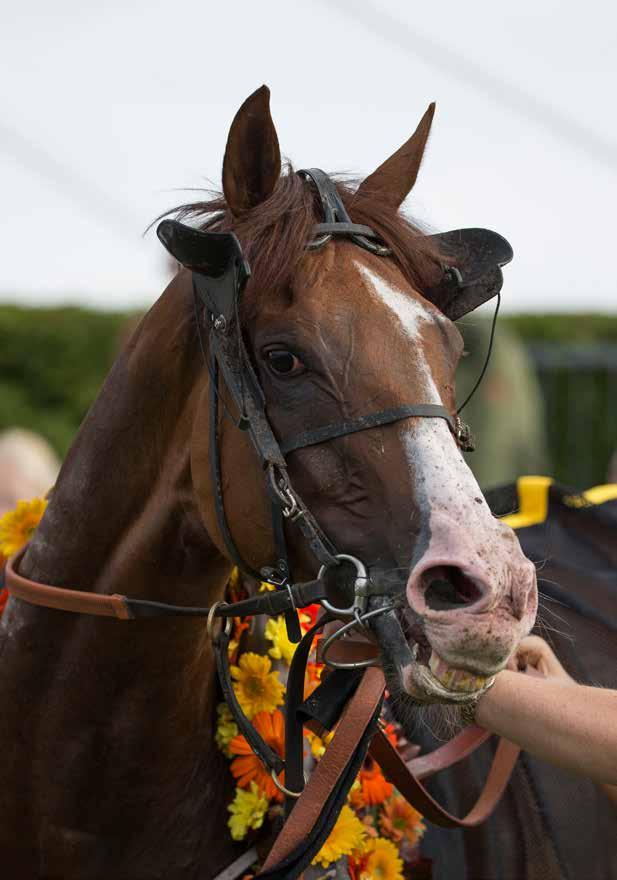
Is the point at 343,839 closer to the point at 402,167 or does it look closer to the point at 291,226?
the point at 291,226

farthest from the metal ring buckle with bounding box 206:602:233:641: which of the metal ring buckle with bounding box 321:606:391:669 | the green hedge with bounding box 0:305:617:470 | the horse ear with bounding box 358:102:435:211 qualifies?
the green hedge with bounding box 0:305:617:470

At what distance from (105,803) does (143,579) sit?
48 centimetres

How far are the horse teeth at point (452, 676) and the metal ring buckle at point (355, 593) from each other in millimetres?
163

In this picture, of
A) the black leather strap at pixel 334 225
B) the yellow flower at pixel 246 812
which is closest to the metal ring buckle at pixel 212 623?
the yellow flower at pixel 246 812

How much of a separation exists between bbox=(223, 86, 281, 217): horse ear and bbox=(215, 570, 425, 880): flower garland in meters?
0.84

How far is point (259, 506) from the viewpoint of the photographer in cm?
207

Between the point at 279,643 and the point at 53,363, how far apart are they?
7.57m

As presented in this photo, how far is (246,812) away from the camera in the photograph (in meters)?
2.39

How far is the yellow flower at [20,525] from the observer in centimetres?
273

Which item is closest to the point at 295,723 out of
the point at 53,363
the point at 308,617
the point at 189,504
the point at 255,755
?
the point at 255,755

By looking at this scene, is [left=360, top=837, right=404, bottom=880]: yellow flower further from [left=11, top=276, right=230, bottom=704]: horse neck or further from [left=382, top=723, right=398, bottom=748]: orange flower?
[left=11, top=276, right=230, bottom=704]: horse neck

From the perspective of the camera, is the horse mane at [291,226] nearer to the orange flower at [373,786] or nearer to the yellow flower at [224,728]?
the yellow flower at [224,728]

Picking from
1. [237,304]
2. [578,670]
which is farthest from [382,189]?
[578,670]

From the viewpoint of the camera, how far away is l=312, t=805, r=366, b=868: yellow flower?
233 centimetres
